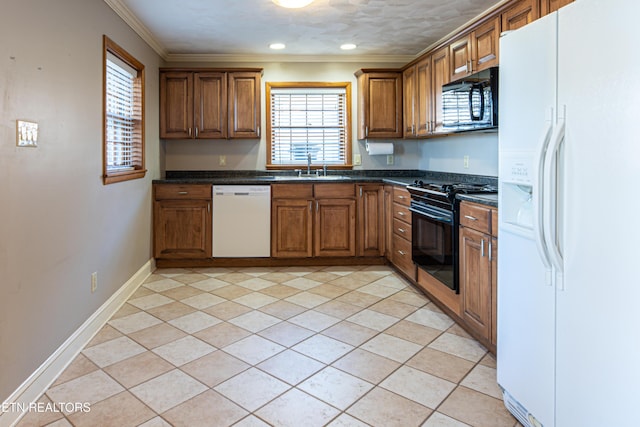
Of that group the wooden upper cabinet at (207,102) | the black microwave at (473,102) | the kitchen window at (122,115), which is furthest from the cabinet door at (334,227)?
the kitchen window at (122,115)

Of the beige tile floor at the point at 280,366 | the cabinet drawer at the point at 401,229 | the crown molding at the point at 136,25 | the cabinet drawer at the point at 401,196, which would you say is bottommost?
the beige tile floor at the point at 280,366

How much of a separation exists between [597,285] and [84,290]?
2777 millimetres

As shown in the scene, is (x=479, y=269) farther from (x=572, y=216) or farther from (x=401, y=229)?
(x=401, y=229)

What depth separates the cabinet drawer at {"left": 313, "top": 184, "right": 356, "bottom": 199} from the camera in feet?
15.5

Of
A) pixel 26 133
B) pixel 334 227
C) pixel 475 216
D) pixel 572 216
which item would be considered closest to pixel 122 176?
pixel 26 133

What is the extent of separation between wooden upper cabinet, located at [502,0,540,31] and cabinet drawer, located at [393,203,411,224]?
169 centimetres

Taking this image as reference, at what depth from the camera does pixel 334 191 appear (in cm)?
472

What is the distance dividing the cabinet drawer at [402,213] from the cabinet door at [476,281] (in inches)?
43.5

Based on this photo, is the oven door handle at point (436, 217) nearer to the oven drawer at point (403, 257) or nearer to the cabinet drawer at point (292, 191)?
the oven drawer at point (403, 257)

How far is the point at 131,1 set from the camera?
3.37m

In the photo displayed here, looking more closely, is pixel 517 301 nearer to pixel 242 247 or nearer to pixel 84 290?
pixel 84 290

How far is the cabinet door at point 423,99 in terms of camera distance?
13.9ft

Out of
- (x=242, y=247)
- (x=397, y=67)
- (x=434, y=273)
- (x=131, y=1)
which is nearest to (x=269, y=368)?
(x=434, y=273)

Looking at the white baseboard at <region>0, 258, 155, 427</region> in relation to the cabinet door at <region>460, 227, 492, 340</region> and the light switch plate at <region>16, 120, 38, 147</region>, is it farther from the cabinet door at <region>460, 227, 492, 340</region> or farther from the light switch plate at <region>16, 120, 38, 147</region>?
the cabinet door at <region>460, 227, 492, 340</region>
